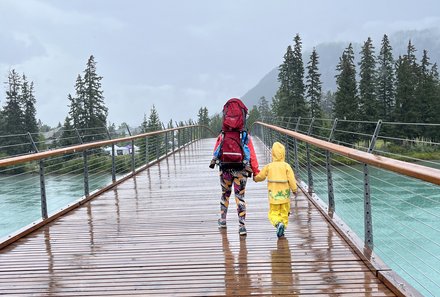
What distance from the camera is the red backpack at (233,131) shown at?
450cm

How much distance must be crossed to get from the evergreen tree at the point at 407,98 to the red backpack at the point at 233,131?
59.7 metres

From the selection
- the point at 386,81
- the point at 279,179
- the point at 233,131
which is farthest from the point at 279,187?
the point at 386,81

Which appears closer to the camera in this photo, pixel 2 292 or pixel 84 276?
pixel 2 292

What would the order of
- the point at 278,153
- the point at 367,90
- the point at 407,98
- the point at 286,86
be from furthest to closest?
the point at 286,86
the point at 407,98
the point at 367,90
the point at 278,153

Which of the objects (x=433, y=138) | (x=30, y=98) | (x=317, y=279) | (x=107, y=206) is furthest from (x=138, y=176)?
(x=30, y=98)

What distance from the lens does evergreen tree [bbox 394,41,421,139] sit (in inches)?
2357

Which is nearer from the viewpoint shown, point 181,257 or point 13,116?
point 181,257

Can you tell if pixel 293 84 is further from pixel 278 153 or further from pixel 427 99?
pixel 278 153

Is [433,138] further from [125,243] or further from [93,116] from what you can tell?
[125,243]

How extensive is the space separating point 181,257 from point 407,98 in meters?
62.4

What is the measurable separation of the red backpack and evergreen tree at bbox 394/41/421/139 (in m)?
59.7

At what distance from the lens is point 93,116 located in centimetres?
6675

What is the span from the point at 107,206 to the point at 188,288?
359 centimetres

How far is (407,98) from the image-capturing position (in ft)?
198
